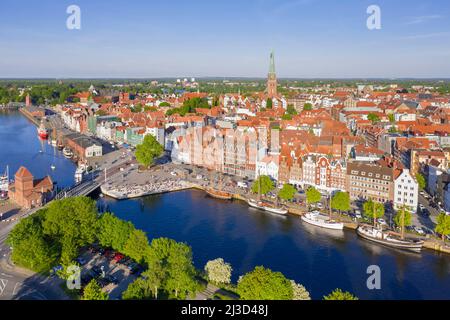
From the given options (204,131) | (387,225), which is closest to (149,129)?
(204,131)

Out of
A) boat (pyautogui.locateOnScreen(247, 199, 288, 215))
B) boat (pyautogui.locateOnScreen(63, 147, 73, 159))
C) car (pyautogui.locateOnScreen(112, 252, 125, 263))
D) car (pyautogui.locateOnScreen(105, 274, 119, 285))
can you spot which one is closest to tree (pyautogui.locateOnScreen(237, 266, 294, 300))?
car (pyautogui.locateOnScreen(105, 274, 119, 285))

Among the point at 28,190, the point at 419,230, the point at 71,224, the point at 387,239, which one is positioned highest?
the point at 28,190

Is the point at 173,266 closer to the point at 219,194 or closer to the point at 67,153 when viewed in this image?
the point at 219,194

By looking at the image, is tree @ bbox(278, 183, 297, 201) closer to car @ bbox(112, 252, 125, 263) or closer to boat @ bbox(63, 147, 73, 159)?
car @ bbox(112, 252, 125, 263)

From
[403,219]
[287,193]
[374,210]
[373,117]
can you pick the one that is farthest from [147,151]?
[373,117]

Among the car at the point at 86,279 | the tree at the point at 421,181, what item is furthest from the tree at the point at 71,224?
the tree at the point at 421,181
